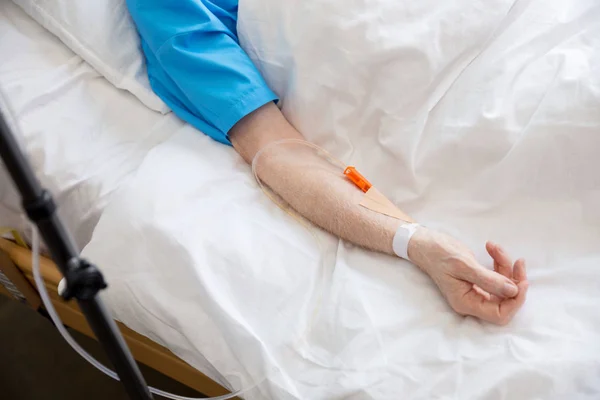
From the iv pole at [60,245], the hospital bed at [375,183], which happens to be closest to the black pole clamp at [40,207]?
the iv pole at [60,245]

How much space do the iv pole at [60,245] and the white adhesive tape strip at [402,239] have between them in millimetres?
441

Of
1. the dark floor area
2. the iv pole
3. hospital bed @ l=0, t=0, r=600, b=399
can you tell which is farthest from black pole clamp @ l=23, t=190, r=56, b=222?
the dark floor area

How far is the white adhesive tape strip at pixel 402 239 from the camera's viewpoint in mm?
801

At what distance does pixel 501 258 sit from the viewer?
0.77 meters

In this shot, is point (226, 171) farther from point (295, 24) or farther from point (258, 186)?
point (295, 24)

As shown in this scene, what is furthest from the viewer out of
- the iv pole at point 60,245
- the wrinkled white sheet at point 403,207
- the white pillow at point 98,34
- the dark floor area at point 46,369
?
the dark floor area at point 46,369

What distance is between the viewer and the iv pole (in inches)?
16.0

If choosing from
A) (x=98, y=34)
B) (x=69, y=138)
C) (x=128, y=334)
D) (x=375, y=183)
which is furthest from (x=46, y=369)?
(x=375, y=183)

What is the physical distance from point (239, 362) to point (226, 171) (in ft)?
1.06

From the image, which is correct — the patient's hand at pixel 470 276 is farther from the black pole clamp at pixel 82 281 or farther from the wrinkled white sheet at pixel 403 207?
the black pole clamp at pixel 82 281

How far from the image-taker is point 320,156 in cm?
94

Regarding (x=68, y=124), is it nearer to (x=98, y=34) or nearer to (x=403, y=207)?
Answer: (x=98, y=34)

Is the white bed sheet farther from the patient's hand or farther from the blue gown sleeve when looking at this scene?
the patient's hand

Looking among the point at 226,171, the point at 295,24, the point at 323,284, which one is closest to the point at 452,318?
the point at 323,284
